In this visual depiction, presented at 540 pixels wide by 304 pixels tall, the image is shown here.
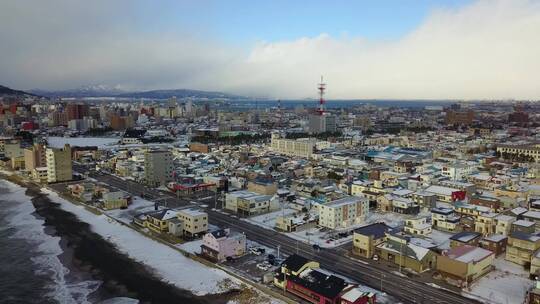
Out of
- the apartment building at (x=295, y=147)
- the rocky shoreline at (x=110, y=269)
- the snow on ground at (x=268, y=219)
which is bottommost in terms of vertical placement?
the rocky shoreline at (x=110, y=269)

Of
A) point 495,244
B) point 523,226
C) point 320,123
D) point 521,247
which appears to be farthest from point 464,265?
point 320,123

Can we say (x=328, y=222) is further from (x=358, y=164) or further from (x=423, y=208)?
(x=358, y=164)

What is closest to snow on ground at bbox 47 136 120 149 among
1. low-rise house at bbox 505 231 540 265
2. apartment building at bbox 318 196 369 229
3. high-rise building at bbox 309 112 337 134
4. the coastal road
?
high-rise building at bbox 309 112 337 134

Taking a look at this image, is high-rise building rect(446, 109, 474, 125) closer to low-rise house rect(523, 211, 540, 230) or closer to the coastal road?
low-rise house rect(523, 211, 540, 230)

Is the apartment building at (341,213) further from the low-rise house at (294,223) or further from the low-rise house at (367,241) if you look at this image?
the low-rise house at (367,241)

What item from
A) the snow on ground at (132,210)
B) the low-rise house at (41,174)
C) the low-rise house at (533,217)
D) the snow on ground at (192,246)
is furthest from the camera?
the low-rise house at (41,174)

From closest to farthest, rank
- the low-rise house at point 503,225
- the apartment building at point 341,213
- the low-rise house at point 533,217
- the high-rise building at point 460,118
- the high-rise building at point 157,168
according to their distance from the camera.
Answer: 1. the low-rise house at point 503,225
2. the low-rise house at point 533,217
3. the apartment building at point 341,213
4. the high-rise building at point 157,168
5. the high-rise building at point 460,118

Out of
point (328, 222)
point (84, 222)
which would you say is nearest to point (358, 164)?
point (328, 222)

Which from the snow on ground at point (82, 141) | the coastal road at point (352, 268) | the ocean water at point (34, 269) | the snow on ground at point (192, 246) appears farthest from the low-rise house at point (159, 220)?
the snow on ground at point (82, 141)
